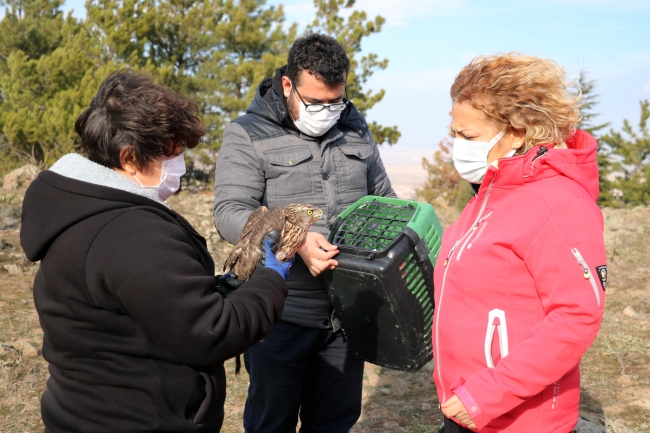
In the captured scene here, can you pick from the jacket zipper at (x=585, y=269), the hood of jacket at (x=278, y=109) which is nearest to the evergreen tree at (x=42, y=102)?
the hood of jacket at (x=278, y=109)

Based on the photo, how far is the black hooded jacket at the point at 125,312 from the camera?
164 centimetres

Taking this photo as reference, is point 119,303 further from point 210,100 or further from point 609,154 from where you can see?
point 609,154

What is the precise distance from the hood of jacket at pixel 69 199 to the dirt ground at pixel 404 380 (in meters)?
2.63

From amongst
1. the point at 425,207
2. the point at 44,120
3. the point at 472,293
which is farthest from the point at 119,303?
the point at 44,120

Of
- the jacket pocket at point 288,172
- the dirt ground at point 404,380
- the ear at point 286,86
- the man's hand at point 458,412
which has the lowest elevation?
the dirt ground at point 404,380

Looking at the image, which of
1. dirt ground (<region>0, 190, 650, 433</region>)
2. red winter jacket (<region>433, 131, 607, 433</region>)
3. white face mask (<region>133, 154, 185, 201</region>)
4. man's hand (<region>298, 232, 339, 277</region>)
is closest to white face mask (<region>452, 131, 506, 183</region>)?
red winter jacket (<region>433, 131, 607, 433</region>)

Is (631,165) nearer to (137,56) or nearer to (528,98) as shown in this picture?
(137,56)

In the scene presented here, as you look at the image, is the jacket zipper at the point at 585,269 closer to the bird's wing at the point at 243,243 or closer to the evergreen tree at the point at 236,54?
the bird's wing at the point at 243,243

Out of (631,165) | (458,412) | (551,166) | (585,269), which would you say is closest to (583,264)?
(585,269)

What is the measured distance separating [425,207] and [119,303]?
1516 millimetres

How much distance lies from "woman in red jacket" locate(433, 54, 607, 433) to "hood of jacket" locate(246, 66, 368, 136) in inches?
40.8

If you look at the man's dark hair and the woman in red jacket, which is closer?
the woman in red jacket

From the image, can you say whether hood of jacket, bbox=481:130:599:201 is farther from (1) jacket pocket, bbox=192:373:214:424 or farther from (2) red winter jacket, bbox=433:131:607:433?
(1) jacket pocket, bbox=192:373:214:424

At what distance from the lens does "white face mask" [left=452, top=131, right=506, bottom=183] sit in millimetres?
2105
